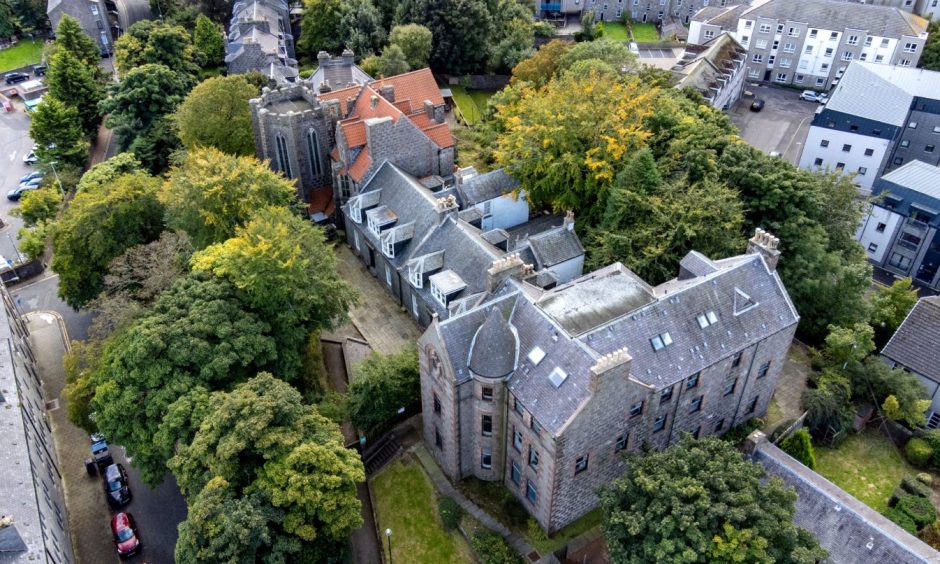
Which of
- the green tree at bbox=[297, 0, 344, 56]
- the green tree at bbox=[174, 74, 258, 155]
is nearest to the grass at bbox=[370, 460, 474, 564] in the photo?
the green tree at bbox=[174, 74, 258, 155]

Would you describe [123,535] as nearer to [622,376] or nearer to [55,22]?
[622,376]

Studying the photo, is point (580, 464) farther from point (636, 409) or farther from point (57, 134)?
point (57, 134)

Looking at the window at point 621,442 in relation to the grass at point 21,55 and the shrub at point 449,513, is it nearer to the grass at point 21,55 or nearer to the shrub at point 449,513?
the shrub at point 449,513

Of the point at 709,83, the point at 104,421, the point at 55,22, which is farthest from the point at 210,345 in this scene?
the point at 55,22

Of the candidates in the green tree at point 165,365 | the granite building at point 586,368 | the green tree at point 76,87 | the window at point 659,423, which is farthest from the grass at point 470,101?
the window at point 659,423

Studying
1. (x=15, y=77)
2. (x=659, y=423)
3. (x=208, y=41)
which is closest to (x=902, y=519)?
(x=659, y=423)
